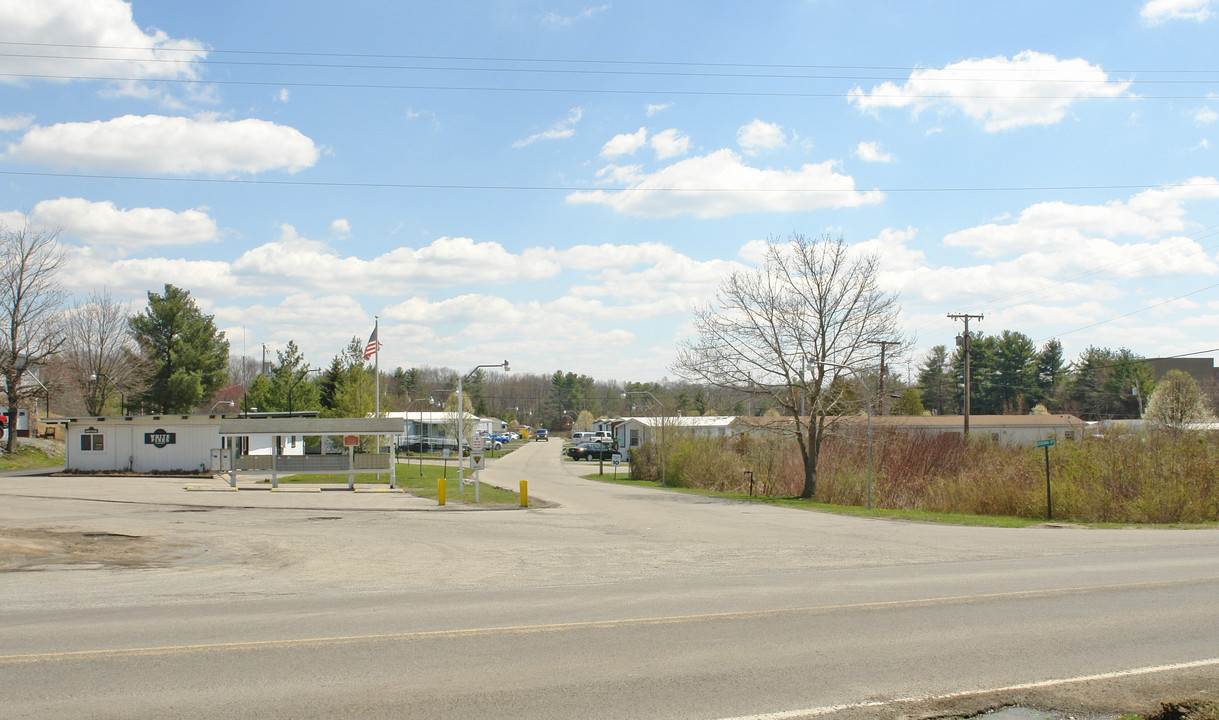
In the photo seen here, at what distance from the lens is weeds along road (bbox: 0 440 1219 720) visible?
634 centimetres

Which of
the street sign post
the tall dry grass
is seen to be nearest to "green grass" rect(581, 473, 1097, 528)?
the street sign post

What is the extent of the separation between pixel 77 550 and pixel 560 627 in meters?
12.4

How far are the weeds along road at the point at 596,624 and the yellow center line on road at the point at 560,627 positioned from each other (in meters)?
0.05

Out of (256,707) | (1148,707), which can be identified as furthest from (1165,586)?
(256,707)

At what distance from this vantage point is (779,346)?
35250 mm

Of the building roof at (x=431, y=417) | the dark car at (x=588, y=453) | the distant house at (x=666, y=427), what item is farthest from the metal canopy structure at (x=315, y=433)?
the building roof at (x=431, y=417)

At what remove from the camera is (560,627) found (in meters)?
Result: 8.72

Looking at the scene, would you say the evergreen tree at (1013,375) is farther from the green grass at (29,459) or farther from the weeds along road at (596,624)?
the green grass at (29,459)

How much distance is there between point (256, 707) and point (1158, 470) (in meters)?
26.3

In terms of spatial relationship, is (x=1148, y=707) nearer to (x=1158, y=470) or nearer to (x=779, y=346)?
(x=1158, y=470)

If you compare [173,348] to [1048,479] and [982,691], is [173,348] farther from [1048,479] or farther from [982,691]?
[982,691]

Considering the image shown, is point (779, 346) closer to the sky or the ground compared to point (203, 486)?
closer to the sky

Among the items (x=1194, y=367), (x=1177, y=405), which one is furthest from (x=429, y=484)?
(x=1194, y=367)

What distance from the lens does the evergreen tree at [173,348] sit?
61.0m
